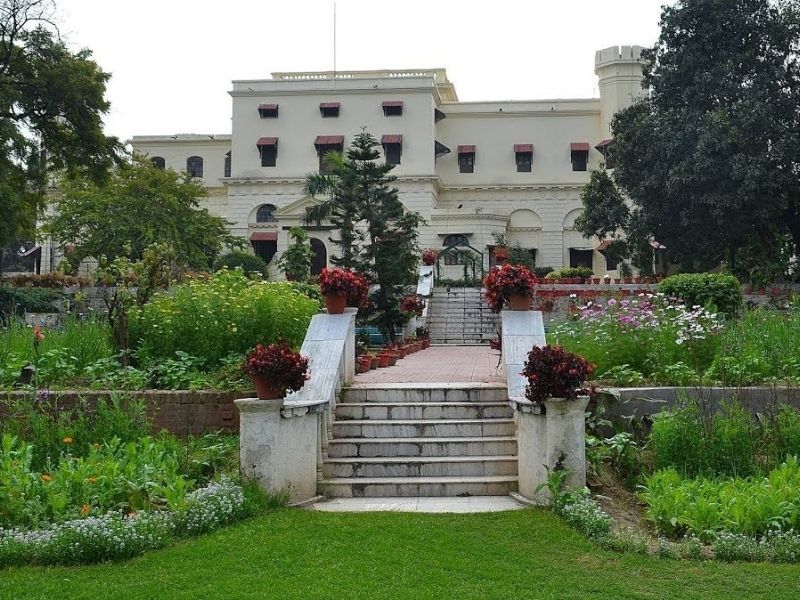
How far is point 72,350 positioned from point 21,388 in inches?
46.0

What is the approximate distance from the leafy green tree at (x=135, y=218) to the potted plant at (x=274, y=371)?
27392 millimetres

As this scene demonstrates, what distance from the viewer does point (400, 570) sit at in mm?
5465

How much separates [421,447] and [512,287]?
270 cm

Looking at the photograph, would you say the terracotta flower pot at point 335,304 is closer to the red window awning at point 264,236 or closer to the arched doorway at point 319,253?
the arched doorway at point 319,253

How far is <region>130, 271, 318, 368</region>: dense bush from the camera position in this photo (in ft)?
35.2

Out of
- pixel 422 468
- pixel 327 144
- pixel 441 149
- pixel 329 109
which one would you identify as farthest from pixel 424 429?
pixel 441 149

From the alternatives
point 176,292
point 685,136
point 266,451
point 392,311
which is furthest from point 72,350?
point 685,136

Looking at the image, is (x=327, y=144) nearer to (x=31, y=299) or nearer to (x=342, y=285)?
(x=31, y=299)

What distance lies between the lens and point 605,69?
151 ft

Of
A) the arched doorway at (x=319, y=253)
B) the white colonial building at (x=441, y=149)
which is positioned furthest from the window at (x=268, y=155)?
the arched doorway at (x=319, y=253)

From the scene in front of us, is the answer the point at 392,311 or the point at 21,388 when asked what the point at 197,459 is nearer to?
the point at 21,388

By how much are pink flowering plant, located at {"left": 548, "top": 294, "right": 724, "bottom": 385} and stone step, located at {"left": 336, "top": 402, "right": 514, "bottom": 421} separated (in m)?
1.68

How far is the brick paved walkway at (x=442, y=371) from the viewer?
34.0 feet

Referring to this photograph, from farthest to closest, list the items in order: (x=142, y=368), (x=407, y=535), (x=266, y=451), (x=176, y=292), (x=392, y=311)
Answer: (x=392, y=311), (x=176, y=292), (x=142, y=368), (x=266, y=451), (x=407, y=535)
